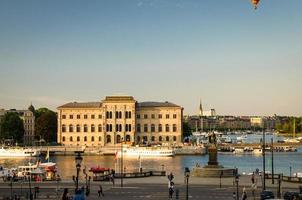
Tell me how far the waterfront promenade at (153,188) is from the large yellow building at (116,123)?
342 ft

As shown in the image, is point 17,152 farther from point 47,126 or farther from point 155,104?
point 155,104

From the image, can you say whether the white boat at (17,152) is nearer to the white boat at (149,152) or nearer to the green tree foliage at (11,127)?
the green tree foliage at (11,127)

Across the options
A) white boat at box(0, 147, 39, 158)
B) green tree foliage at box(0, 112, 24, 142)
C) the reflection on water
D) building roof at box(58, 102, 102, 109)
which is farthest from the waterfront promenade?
green tree foliage at box(0, 112, 24, 142)

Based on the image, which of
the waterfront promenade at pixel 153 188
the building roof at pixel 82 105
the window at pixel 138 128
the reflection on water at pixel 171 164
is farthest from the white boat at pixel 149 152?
the waterfront promenade at pixel 153 188

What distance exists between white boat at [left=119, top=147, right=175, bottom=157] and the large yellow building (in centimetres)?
1946

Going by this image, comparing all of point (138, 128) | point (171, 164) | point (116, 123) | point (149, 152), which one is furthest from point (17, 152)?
point (171, 164)

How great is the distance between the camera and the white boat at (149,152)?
479 feet

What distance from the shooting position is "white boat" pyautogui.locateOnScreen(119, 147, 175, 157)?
146 metres

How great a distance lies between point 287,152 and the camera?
168750 millimetres

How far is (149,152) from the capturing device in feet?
484

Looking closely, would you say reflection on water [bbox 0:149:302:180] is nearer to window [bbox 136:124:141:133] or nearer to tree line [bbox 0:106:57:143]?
window [bbox 136:124:141:133]

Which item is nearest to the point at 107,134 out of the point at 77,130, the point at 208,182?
the point at 77,130

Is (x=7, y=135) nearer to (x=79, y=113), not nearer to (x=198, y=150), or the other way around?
(x=79, y=113)

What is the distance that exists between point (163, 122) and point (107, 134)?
1659 centimetres
